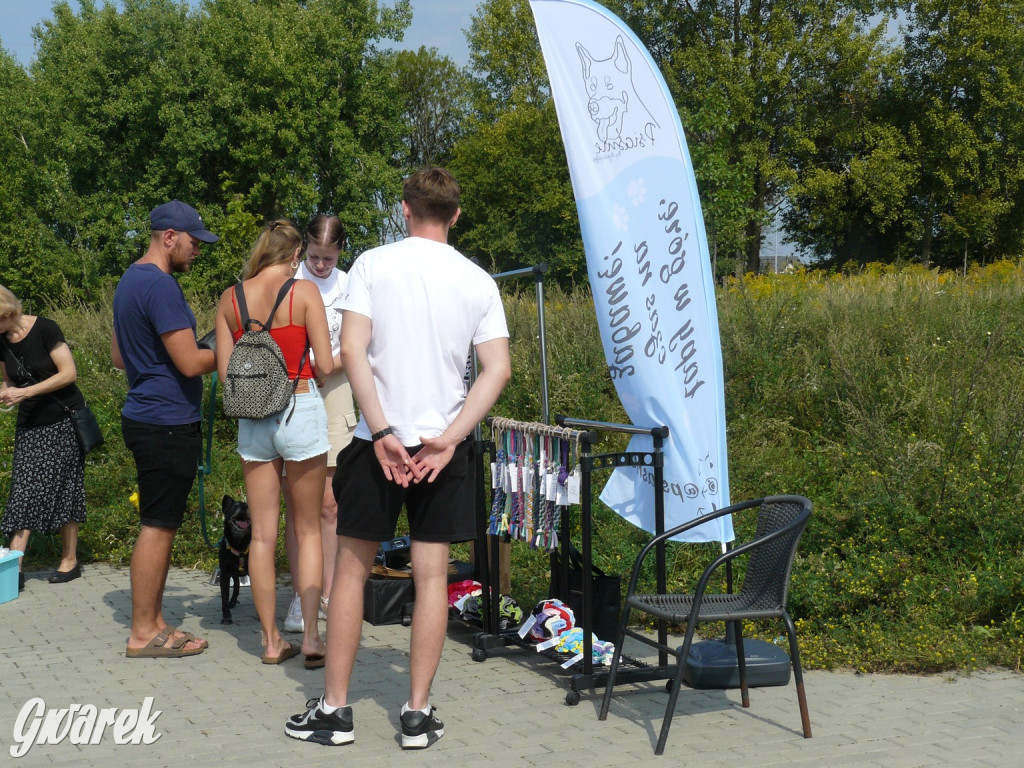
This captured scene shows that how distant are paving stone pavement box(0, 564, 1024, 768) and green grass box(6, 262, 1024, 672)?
2.03 feet

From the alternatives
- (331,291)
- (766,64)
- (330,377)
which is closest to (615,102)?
(331,291)

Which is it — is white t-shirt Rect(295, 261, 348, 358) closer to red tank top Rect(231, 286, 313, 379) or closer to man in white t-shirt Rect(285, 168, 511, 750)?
red tank top Rect(231, 286, 313, 379)

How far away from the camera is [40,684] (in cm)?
491

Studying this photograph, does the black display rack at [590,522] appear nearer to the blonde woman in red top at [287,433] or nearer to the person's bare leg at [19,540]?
the blonde woman in red top at [287,433]

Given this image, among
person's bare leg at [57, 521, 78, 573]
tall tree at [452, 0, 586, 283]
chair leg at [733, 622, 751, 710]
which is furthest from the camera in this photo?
tall tree at [452, 0, 586, 283]

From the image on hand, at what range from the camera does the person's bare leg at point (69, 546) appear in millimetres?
7270

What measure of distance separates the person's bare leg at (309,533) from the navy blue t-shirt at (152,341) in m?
0.70

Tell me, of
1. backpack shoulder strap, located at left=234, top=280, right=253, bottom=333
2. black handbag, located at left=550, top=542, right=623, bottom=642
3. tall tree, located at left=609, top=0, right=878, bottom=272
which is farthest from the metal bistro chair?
tall tree, located at left=609, top=0, right=878, bottom=272

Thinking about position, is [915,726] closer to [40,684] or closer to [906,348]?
[40,684]

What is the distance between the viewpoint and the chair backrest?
416 centimetres

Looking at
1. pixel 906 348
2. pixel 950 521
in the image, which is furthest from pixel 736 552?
pixel 906 348

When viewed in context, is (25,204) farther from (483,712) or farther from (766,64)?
(483,712)

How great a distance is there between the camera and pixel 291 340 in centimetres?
504

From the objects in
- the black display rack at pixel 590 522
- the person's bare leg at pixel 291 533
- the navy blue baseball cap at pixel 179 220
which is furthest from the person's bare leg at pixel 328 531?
Answer: the navy blue baseball cap at pixel 179 220
